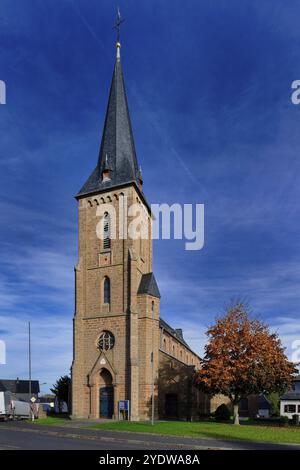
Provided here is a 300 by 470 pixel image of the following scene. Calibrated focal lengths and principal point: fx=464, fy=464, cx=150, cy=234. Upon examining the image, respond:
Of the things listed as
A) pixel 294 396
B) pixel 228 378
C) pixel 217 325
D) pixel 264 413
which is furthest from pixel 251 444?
pixel 264 413

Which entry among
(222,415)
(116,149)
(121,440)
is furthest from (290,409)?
(121,440)

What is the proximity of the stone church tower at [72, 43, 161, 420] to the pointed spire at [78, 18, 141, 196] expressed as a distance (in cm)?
13

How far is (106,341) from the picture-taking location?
143 ft

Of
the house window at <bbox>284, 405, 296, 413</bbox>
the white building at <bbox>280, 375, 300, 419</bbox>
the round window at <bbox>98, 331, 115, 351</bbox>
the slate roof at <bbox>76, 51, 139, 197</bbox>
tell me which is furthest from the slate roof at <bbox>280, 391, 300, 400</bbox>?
the slate roof at <bbox>76, 51, 139, 197</bbox>

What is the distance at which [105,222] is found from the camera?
4741 cm

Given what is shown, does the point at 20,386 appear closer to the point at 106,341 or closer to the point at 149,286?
the point at 106,341

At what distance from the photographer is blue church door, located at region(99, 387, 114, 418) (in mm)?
41906

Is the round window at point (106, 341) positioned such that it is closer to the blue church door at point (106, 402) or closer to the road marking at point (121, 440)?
the blue church door at point (106, 402)

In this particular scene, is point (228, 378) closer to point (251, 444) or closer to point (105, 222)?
point (251, 444)

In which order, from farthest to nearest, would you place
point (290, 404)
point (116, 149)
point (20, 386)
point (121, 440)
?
point (20, 386) → point (290, 404) → point (116, 149) → point (121, 440)

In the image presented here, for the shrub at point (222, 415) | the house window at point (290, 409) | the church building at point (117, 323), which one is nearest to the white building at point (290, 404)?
the house window at point (290, 409)

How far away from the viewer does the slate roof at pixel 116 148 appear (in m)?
48.7

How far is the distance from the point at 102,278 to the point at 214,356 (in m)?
13.2

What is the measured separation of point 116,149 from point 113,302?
1695 cm
